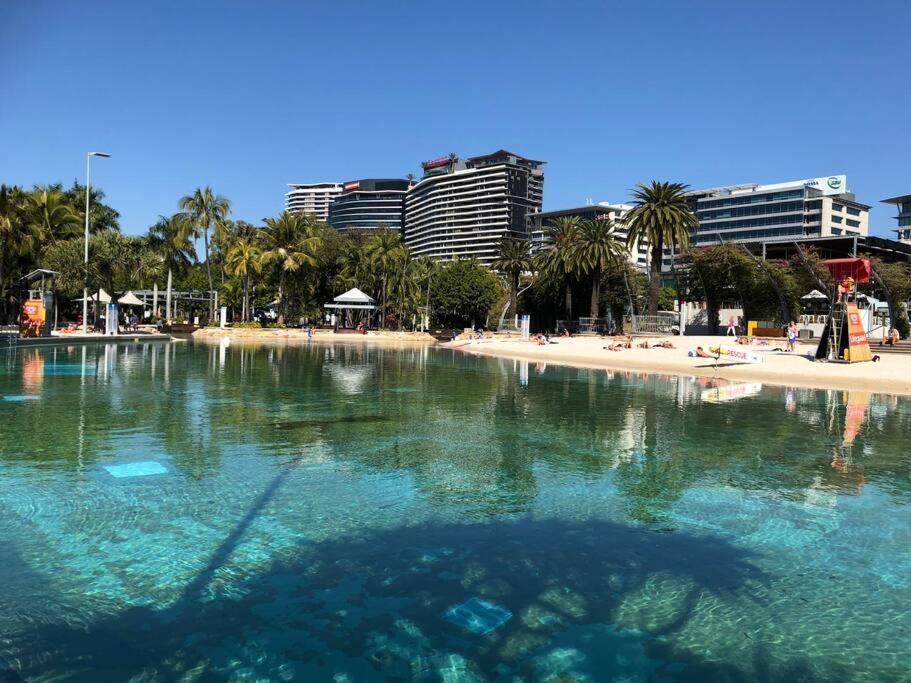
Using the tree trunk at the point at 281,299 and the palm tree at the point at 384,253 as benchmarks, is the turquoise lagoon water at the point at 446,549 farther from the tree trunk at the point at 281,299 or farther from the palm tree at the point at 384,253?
the palm tree at the point at 384,253

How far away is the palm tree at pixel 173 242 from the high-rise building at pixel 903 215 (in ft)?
518

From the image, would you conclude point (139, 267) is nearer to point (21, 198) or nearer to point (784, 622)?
point (21, 198)

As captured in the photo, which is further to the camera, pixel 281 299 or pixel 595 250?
pixel 281 299

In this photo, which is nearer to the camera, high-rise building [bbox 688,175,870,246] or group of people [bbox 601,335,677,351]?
group of people [bbox 601,335,677,351]

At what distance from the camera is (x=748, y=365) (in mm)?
32375

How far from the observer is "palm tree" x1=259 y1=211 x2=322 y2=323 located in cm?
6956

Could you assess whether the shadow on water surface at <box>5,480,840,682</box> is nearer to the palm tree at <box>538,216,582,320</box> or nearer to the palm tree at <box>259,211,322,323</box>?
the palm tree at <box>538,216,582,320</box>

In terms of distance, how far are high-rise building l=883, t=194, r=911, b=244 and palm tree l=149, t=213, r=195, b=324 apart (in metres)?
158

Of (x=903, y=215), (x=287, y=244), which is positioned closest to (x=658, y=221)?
(x=287, y=244)

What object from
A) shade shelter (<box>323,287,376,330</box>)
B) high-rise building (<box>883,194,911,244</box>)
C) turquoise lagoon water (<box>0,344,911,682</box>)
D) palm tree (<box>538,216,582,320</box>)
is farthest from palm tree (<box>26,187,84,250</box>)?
high-rise building (<box>883,194,911,244</box>)

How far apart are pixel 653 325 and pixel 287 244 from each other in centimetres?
3865

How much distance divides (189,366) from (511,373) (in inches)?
543

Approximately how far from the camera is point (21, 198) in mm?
54188

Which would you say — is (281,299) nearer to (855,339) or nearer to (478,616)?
(855,339)
